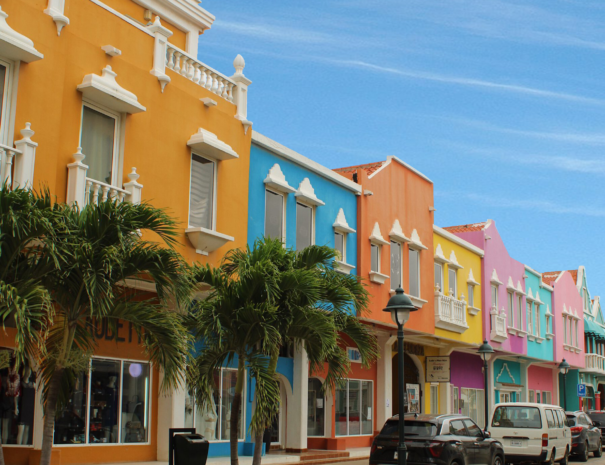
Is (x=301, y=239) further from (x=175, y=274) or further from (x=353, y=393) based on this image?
(x=175, y=274)

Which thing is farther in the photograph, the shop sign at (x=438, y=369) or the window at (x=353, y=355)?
the shop sign at (x=438, y=369)

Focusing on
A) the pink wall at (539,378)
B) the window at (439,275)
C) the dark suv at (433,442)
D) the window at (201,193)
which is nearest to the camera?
the dark suv at (433,442)

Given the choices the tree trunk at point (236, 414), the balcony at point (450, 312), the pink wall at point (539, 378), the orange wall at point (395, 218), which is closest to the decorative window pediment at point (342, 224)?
the orange wall at point (395, 218)

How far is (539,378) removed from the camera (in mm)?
41656

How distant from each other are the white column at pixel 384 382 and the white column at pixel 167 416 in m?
9.88

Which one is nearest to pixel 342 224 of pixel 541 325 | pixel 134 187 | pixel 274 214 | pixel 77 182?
pixel 274 214

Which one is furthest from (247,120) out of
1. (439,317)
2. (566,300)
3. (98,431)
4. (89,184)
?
(566,300)

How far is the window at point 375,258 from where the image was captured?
23484mm

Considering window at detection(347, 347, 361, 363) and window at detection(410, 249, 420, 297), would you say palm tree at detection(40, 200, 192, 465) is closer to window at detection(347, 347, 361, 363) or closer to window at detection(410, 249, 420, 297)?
window at detection(347, 347, 361, 363)

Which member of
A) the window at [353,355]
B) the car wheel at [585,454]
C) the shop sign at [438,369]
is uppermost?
the window at [353,355]

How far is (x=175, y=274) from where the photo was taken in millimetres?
10680

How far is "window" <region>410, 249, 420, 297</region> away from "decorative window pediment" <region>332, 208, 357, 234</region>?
14.2 ft

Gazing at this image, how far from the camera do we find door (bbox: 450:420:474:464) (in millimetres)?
14492

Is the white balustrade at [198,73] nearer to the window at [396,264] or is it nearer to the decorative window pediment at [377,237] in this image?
the decorative window pediment at [377,237]
